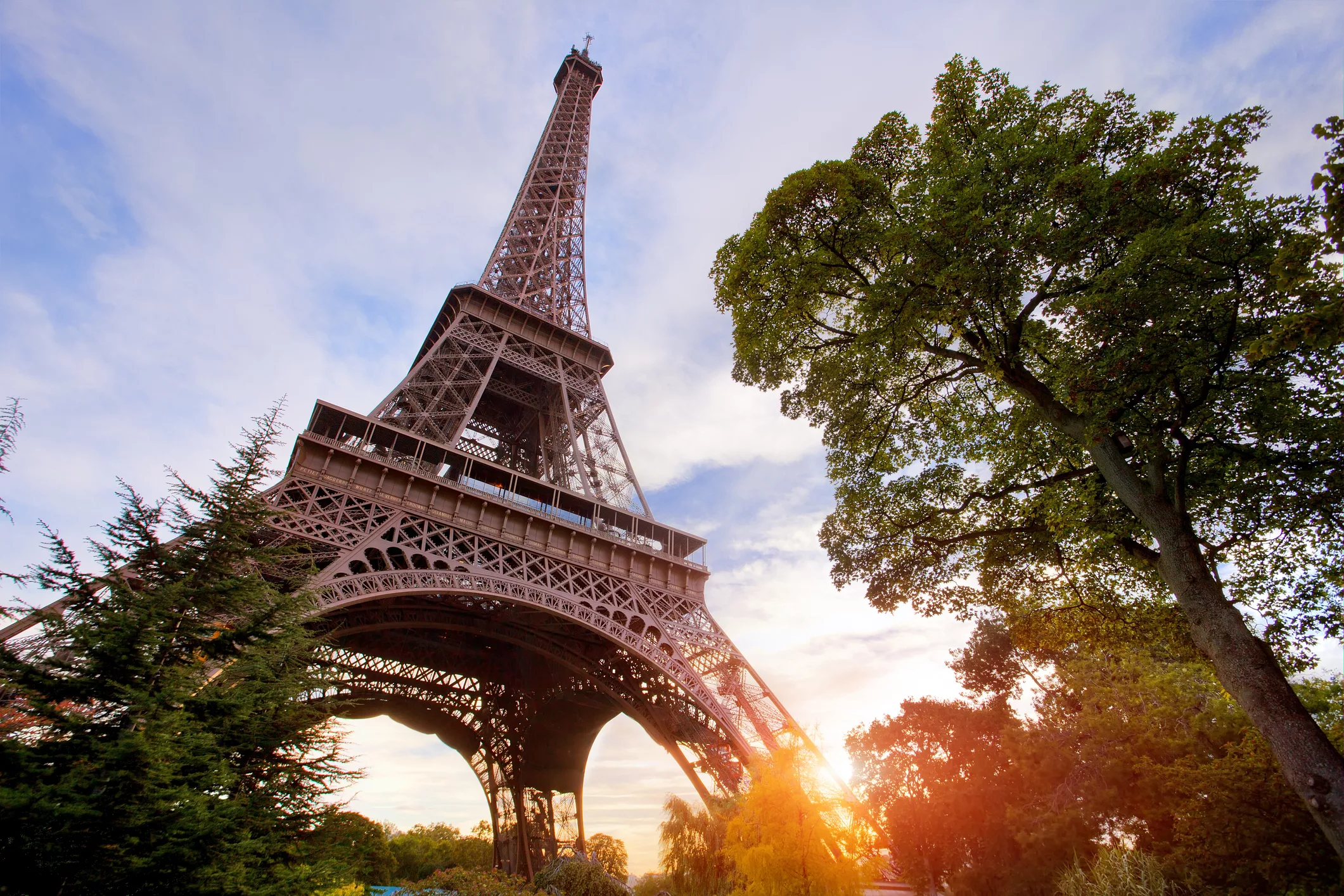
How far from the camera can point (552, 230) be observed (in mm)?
32031

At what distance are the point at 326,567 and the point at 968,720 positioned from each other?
2211 centimetres

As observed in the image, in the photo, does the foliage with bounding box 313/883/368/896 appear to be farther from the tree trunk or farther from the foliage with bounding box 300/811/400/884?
the tree trunk

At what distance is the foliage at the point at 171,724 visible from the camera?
614 cm

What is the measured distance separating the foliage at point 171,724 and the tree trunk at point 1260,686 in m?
10.2

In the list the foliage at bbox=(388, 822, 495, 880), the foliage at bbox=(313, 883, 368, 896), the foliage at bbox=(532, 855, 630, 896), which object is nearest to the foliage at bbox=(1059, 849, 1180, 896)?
the foliage at bbox=(532, 855, 630, 896)

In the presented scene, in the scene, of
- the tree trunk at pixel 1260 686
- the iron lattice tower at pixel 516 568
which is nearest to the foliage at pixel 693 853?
the iron lattice tower at pixel 516 568

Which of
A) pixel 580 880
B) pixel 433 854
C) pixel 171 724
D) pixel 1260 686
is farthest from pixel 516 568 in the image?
pixel 433 854

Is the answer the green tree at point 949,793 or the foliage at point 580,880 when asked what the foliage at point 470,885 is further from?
the green tree at point 949,793

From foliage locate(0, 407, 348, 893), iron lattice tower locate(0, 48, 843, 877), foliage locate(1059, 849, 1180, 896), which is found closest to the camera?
foliage locate(0, 407, 348, 893)

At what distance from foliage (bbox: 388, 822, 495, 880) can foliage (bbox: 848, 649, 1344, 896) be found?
25.1 m

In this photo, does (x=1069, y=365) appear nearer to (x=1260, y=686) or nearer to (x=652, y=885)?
(x=1260, y=686)

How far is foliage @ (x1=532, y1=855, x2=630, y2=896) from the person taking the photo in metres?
18.4

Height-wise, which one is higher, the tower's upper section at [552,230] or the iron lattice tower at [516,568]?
the tower's upper section at [552,230]

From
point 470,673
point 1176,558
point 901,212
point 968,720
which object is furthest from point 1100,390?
point 470,673
